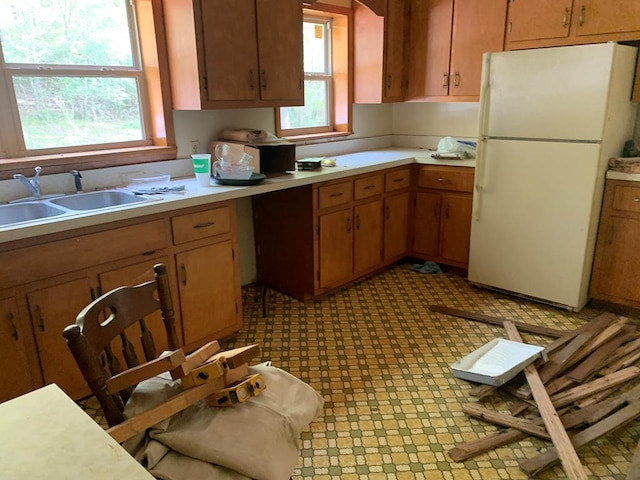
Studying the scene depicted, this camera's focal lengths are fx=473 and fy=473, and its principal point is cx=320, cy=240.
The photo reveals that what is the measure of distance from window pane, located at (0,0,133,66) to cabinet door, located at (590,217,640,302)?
3.20m

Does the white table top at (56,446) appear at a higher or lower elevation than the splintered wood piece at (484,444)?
higher

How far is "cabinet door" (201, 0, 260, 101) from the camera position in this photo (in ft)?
8.81

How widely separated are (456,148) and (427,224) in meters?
0.65

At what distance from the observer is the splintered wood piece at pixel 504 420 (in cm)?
203

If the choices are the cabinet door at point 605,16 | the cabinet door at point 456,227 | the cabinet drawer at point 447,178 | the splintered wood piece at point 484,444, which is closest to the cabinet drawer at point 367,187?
the cabinet drawer at point 447,178

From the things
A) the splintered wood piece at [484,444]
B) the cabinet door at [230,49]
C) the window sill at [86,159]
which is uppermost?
the cabinet door at [230,49]

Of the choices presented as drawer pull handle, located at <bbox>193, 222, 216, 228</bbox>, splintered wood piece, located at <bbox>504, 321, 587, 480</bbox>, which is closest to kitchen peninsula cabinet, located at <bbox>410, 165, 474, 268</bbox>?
splintered wood piece, located at <bbox>504, 321, 587, 480</bbox>

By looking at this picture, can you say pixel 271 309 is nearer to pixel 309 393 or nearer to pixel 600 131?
pixel 309 393

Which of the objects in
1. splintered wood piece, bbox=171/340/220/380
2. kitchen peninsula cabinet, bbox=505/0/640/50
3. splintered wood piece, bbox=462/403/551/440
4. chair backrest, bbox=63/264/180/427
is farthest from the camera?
kitchen peninsula cabinet, bbox=505/0/640/50

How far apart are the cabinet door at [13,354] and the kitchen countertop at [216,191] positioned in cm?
31

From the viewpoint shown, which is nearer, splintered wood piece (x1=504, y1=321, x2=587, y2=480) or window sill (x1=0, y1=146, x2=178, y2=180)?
splintered wood piece (x1=504, y1=321, x2=587, y2=480)

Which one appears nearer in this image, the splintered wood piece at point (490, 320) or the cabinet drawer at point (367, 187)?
the splintered wood piece at point (490, 320)

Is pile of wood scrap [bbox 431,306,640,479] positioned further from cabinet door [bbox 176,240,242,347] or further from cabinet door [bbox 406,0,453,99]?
cabinet door [bbox 406,0,453,99]

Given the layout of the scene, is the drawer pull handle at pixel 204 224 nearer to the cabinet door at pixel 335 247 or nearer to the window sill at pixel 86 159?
the window sill at pixel 86 159
